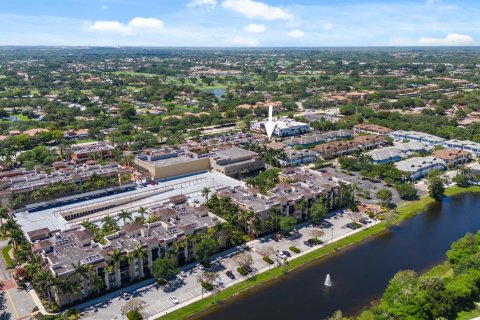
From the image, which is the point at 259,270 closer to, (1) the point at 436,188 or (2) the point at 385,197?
(2) the point at 385,197

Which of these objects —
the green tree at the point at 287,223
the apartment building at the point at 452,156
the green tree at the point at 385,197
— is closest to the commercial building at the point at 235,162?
the green tree at the point at 287,223

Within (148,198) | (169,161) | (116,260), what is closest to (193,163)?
(169,161)

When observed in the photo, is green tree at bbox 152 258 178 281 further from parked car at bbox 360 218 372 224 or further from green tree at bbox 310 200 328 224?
parked car at bbox 360 218 372 224

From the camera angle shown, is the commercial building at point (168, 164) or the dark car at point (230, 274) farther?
the commercial building at point (168, 164)

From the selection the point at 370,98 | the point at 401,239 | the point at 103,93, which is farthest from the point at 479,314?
the point at 103,93

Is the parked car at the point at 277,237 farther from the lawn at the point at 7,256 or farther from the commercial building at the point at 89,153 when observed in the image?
the commercial building at the point at 89,153

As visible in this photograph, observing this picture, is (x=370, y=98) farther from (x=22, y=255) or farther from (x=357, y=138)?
(x=22, y=255)
